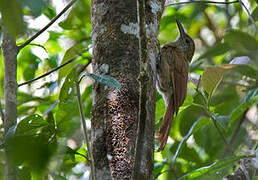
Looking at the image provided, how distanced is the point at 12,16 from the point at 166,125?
8.61 feet

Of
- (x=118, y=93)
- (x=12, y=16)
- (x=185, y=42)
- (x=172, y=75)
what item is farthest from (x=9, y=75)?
(x=185, y=42)

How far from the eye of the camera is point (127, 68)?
192cm

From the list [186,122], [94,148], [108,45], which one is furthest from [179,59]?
[94,148]

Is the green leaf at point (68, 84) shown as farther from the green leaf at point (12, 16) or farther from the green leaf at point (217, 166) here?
the green leaf at point (12, 16)

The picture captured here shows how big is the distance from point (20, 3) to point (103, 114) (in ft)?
3.83

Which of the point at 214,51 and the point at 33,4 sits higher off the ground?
the point at 33,4

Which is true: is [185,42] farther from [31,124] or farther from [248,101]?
[31,124]

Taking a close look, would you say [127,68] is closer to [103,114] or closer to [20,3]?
[103,114]

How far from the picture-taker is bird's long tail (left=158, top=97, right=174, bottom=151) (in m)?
2.96

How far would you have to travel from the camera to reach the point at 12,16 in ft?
2.30

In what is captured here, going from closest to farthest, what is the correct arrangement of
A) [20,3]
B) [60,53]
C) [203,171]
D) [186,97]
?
[20,3] → [203,171] → [186,97] → [60,53]

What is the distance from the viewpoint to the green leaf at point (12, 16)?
2.27 ft

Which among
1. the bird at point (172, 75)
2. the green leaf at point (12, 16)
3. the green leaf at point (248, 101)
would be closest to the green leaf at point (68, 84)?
the green leaf at point (248, 101)

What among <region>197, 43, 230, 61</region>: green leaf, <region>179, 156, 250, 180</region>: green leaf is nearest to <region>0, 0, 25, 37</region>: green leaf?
<region>197, 43, 230, 61</region>: green leaf
